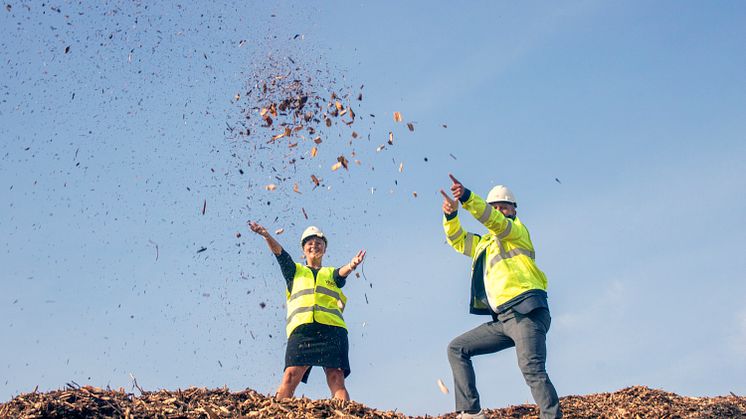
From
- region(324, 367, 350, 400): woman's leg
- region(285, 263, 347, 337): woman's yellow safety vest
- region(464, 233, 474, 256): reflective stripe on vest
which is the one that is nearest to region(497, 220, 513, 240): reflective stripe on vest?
region(464, 233, 474, 256): reflective stripe on vest

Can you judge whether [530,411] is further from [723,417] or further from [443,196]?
[443,196]

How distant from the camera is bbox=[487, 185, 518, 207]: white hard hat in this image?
9047mm

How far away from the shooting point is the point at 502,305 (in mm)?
8234

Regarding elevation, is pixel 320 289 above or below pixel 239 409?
above

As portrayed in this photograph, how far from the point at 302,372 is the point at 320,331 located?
51cm

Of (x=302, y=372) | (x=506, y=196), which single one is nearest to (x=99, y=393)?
(x=302, y=372)

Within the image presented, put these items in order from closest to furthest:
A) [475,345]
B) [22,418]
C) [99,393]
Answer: [22,418] < [99,393] < [475,345]

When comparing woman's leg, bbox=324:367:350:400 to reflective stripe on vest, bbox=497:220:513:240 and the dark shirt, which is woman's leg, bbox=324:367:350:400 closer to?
the dark shirt

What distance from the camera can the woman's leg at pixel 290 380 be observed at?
9.18 metres

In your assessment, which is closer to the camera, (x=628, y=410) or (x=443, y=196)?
(x=443, y=196)

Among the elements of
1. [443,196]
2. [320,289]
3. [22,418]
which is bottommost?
[22,418]

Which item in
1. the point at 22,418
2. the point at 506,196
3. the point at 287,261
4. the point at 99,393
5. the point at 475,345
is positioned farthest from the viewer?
the point at 287,261

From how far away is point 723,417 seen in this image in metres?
9.29

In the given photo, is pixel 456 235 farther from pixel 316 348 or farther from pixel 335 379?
pixel 335 379
